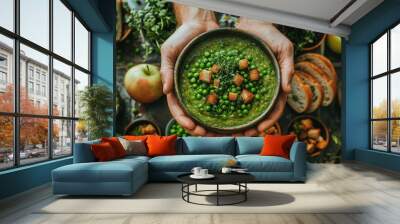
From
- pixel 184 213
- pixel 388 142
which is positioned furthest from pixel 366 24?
pixel 184 213

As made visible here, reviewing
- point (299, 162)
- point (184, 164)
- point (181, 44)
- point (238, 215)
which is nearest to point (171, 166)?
point (184, 164)

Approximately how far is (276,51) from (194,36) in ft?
5.63

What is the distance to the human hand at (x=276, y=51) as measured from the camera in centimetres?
798

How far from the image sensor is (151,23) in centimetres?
815

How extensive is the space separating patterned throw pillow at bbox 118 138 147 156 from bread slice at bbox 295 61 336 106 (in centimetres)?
376

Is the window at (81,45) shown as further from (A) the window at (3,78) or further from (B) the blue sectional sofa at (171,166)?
(A) the window at (3,78)

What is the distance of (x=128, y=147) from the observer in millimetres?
6254

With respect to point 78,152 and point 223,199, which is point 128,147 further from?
point 223,199

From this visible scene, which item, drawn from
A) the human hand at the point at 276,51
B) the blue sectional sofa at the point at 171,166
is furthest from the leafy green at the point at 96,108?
the human hand at the point at 276,51

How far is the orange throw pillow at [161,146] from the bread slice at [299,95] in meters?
2.94

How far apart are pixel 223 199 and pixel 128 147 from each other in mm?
2297

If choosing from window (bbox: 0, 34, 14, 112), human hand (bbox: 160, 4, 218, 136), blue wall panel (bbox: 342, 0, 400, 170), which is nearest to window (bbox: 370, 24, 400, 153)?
blue wall panel (bbox: 342, 0, 400, 170)

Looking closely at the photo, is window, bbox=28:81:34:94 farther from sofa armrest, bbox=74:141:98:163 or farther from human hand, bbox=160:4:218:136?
human hand, bbox=160:4:218:136

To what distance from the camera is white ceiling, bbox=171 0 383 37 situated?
706cm
